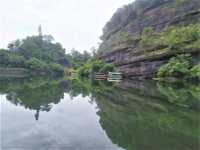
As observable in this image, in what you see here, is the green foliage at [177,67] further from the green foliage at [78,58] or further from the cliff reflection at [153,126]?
the green foliage at [78,58]

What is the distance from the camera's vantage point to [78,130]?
7.43 metres

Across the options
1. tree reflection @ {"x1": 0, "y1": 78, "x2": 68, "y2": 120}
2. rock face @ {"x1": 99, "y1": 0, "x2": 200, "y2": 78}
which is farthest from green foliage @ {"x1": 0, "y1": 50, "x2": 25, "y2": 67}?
tree reflection @ {"x1": 0, "y1": 78, "x2": 68, "y2": 120}

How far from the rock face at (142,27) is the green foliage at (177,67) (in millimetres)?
1081

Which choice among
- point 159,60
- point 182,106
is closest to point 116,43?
point 159,60

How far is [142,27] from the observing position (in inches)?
1772

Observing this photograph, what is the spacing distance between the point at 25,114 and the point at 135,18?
141 ft

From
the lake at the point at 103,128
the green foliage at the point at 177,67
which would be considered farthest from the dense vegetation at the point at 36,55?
the lake at the point at 103,128

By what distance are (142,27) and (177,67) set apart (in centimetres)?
1708

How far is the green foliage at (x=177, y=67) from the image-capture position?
29.5 meters

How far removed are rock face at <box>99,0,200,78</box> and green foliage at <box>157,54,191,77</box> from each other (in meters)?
1.08

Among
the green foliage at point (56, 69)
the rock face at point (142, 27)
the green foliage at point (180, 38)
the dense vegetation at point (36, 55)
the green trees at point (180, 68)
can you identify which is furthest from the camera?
the green foliage at point (56, 69)

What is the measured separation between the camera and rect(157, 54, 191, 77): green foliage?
96.8ft

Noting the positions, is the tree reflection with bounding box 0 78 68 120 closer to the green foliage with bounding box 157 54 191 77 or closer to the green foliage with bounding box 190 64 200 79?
the green foliage with bounding box 190 64 200 79

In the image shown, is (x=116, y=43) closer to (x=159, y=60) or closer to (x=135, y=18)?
(x=135, y=18)
